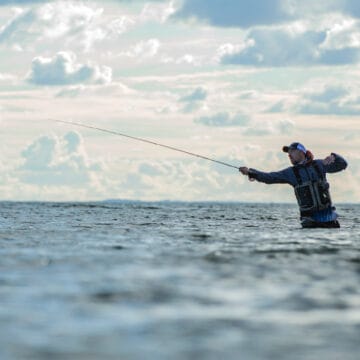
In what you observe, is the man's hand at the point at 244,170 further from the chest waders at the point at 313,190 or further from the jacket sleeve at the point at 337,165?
the jacket sleeve at the point at 337,165

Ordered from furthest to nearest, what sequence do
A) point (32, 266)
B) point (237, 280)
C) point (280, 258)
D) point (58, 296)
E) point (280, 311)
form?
1. point (280, 258)
2. point (32, 266)
3. point (237, 280)
4. point (58, 296)
5. point (280, 311)

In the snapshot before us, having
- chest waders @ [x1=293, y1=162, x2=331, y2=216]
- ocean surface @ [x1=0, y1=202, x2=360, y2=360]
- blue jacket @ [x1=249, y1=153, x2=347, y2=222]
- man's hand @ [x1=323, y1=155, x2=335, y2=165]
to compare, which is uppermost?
man's hand @ [x1=323, y1=155, x2=335, y2=165]

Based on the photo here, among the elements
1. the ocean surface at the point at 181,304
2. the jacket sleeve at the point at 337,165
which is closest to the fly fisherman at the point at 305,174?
the jacket sleeve at the point at 337,165

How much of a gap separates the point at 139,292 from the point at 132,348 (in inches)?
120

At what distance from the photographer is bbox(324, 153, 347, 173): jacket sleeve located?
18.9m

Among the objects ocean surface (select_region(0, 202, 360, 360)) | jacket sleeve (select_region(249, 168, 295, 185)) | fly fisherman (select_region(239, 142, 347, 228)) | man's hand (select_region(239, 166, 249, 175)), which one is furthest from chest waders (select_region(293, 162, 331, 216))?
ocean surface (select_region(0, 202, 360, 360))

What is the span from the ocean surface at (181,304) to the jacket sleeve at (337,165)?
12.0 ft

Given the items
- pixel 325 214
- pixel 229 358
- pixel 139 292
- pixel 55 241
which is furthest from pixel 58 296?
pixel 325 214

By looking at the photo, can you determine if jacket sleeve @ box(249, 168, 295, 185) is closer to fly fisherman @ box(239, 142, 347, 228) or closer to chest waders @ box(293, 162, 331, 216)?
fly fisherman @ box(239, 142, 347, 228)

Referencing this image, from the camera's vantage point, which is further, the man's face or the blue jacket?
the blue jacket

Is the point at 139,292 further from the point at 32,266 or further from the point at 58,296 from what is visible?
the point at 32,266

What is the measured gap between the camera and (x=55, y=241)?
61.7 ft

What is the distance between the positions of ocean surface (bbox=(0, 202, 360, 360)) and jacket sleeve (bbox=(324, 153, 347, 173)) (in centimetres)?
366

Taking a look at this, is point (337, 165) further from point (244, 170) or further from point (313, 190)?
point (244, 170)
